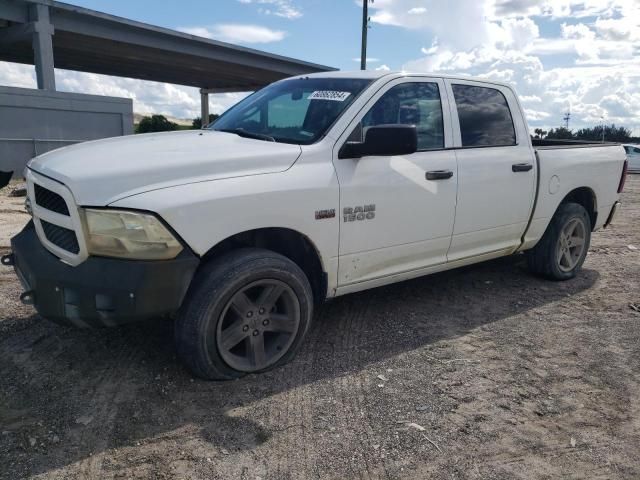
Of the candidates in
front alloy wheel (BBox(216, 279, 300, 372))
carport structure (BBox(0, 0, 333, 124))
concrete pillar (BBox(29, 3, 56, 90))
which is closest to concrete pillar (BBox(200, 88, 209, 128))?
carport structure (BBox(0, 0, 333, 124))

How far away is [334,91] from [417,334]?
1.95 meters

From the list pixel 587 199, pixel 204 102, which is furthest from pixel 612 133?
pixel 587 199

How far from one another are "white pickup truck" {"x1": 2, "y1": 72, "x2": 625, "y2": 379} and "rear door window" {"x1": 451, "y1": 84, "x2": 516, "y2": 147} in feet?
0.05

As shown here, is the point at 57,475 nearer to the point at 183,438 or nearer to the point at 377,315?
the point at 183,438

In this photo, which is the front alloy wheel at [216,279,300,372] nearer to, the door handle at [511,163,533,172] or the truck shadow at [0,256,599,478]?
the truck shadow at [0,256,599,478]

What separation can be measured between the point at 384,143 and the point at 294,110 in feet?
2.99

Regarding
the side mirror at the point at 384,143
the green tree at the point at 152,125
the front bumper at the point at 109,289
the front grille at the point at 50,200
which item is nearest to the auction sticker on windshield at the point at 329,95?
the side mirror at the point at 384,143

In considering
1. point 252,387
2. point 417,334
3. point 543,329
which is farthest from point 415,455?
point 543,329

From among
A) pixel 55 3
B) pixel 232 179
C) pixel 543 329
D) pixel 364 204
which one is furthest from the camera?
pixel 55 3

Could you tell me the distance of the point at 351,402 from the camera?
316cm

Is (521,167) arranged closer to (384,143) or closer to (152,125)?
(384,143)

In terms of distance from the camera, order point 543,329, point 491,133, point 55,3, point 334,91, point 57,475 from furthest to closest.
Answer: point 55,3 → point 491,133 → point 543,329 → point 334,91 → point 57,475

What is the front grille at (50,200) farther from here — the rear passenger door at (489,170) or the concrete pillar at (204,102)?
the concrete pillar at (204,102)

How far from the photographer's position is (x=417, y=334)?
4180 millimetres
